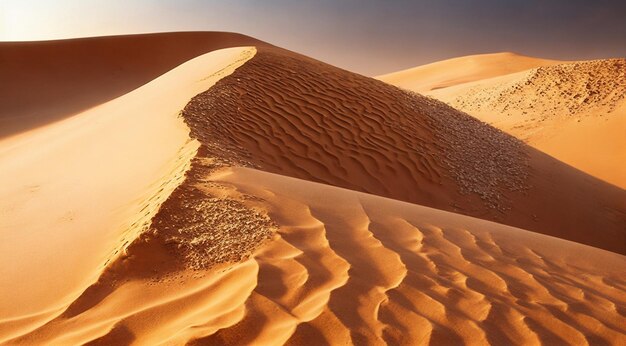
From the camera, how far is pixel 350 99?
978 cm

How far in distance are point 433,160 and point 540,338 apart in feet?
20.3

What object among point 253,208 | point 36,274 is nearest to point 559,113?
point 253,208

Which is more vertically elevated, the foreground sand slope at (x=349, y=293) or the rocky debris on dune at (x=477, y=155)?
the foreground sand slope at (x=349, y=293)

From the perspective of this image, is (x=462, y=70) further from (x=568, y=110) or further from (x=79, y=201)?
(x=79, y=201)

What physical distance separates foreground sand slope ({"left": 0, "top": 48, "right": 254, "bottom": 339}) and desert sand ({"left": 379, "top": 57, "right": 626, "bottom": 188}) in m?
10.8

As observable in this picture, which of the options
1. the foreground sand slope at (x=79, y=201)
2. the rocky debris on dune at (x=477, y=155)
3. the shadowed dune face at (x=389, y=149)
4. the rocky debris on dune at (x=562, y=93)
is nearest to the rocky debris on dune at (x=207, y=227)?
the foreground sand slope at (x=79, y=201)

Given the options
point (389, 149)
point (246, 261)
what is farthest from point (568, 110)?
point (246, 261)

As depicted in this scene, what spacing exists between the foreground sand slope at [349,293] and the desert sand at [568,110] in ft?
34.1

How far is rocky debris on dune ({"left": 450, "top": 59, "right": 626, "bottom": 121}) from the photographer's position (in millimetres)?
17203

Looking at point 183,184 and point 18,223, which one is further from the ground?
point 183,184

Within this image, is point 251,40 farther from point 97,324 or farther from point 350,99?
point 97,324

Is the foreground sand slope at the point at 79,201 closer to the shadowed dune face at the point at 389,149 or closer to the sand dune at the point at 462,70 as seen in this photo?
the shadowed dune face at the point at 389,149

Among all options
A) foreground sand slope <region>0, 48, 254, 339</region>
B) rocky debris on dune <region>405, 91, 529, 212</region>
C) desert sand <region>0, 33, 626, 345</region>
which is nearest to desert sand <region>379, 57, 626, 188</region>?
rocky debris on dune <region>405, 91, 529, 212</region>

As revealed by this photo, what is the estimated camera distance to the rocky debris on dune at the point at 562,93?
1720cm
